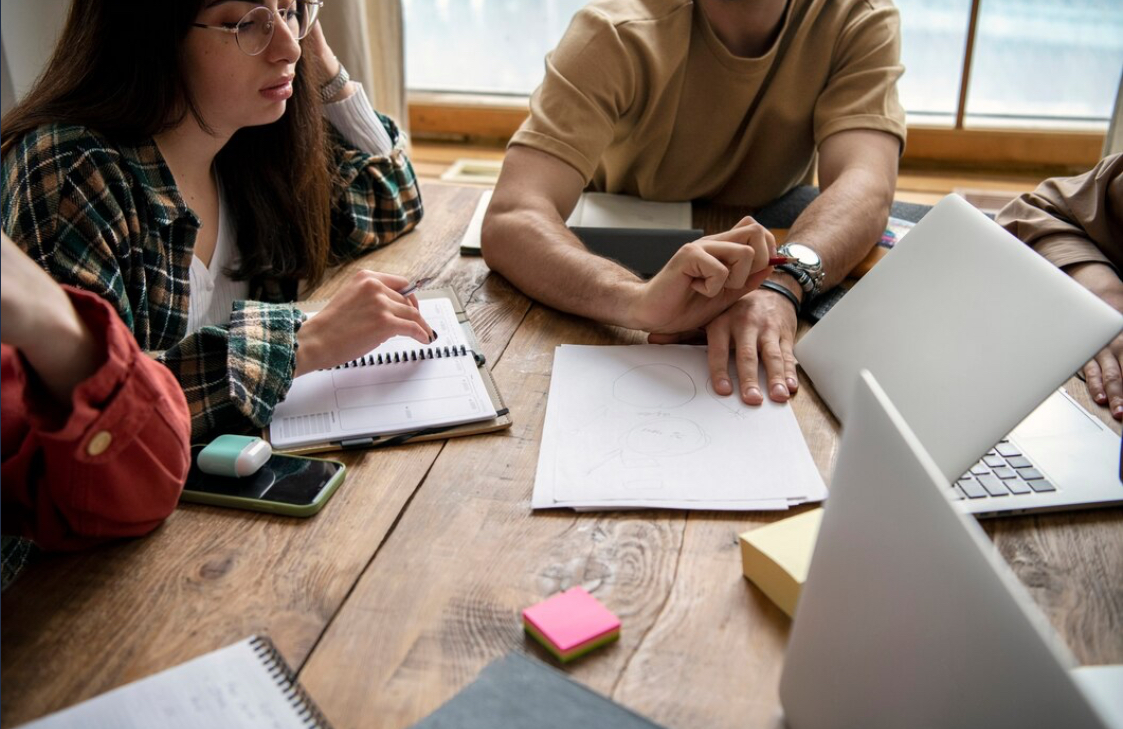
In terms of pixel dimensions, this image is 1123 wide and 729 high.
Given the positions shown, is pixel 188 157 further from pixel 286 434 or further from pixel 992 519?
pixel 992 519

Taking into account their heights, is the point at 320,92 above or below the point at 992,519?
above

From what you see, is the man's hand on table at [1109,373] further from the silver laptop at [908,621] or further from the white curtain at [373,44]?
the white curtain at [373,44]

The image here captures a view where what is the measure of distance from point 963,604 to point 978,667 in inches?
1.2

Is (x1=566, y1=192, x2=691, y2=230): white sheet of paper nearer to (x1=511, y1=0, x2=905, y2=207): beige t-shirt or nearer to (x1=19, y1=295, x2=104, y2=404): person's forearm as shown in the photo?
(x1=511, y1=0, x2=905, y2=207): beige t-shirt

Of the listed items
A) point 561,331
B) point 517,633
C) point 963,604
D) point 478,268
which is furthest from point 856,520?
point 478,268

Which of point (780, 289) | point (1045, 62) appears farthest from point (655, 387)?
point (1045, 62)

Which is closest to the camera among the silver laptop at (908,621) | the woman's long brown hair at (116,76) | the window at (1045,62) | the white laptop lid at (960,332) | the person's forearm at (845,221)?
the silver laptop at (908,621)

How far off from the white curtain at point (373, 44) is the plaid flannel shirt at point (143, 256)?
50.1 inches

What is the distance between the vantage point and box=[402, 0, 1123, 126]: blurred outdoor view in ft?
9.23

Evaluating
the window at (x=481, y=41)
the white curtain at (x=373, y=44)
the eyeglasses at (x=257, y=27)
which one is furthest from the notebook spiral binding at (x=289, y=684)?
the window at (x=481, y=41)

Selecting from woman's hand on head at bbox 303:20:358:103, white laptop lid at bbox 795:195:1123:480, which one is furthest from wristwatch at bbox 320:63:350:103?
white laptop lid at bbox 795:195:1123:480

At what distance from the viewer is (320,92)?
1.45 m

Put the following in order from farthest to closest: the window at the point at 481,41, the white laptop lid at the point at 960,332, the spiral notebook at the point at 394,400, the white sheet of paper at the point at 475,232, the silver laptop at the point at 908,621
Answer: the window at the point at 481,41, the white sheet of paper at the point at 475,232, the spiral notebook at the point at 394,400, the white laptop lid at the point at 960,332, the silver laptop at the point at 908,621

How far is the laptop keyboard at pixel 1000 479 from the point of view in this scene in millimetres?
873
